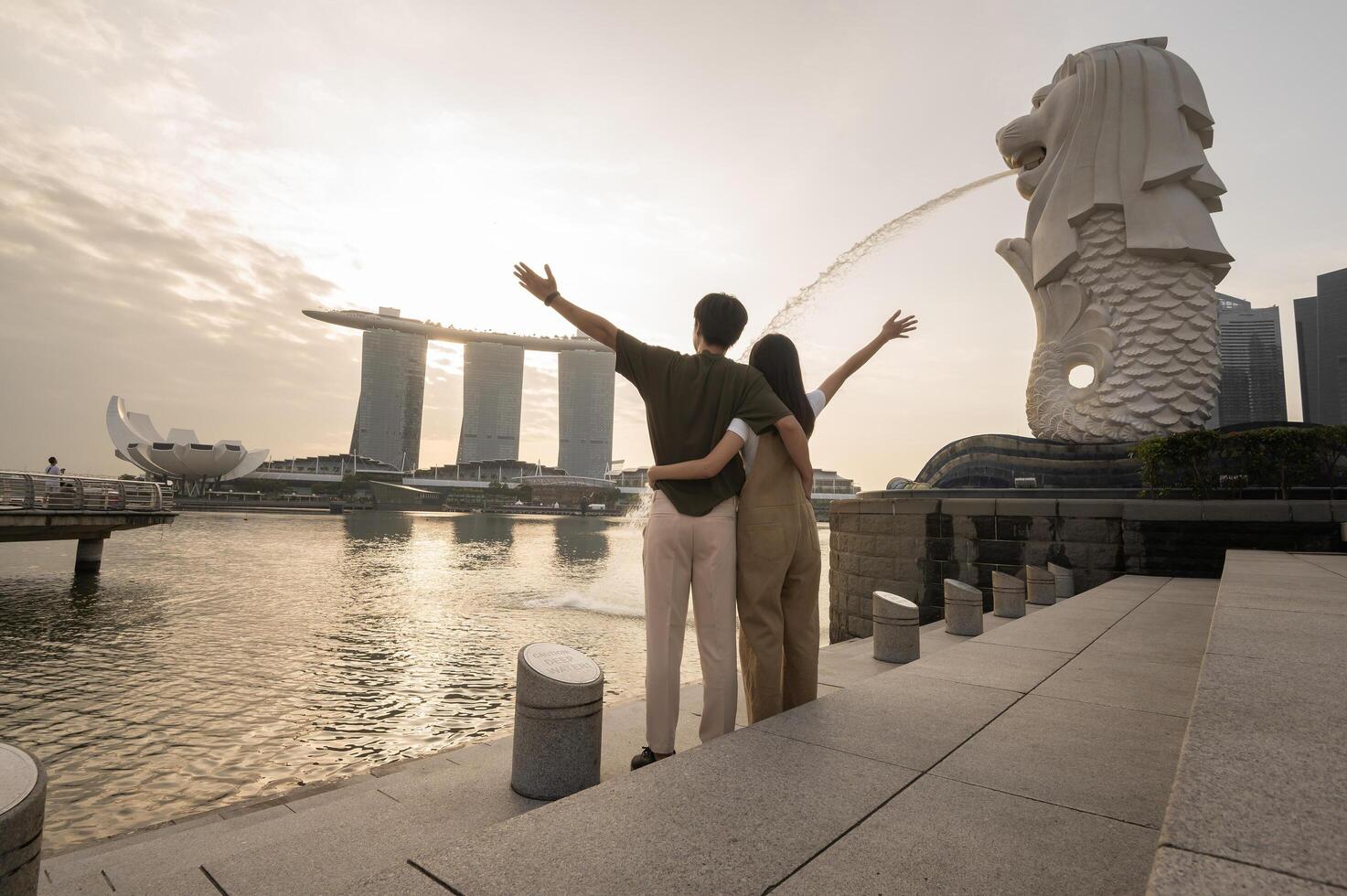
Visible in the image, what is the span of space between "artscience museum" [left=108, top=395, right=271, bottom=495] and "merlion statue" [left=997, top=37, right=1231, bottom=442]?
9645 cm

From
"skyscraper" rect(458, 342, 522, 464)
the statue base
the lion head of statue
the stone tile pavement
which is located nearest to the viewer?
the stone tile pavement

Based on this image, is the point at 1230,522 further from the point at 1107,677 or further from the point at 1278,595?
the point at 1107,677

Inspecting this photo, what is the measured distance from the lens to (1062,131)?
19.3m

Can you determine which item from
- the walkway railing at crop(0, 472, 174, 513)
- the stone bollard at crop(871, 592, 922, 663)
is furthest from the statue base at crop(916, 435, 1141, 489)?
the walkway railing at crop(0, 472, 174, 513)

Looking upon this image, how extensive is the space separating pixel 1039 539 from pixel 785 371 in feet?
30.4

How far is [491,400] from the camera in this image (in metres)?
176

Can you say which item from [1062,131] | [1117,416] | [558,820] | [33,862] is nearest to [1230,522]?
[1117,416]

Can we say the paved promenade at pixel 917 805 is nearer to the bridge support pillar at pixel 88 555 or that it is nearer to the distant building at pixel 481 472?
the bridge support pillar at pixel 88 555

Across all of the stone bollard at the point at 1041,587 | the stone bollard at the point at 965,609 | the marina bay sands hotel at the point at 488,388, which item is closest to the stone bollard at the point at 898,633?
the stone bollard at the point at 965,609

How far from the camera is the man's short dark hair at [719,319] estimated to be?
3.09m

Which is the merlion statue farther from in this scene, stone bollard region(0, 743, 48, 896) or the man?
stone bollard region(0, 743, 48, 896)

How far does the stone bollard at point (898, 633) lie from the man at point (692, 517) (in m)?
3.68

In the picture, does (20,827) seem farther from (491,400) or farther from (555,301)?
(491,400)

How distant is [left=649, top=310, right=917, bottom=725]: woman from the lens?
2885 millimetres
